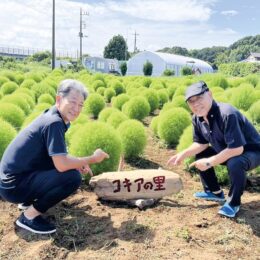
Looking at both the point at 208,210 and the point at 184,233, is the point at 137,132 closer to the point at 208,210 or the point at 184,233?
the point at 208,210

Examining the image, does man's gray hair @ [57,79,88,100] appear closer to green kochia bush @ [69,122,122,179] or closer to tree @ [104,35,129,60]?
green kochia bush @ [69,122,122,179]

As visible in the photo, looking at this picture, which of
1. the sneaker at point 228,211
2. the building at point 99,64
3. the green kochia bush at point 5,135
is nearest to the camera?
the sneaker at point 228,211

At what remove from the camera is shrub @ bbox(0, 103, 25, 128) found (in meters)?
7.58

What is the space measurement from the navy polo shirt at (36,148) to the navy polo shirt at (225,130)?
143 centimetres

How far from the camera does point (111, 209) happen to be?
429 centimetres

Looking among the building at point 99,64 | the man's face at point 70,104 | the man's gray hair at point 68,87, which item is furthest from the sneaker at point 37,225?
the building at point 99,64

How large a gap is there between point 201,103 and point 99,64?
153 ft

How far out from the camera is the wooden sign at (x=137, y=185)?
14.2 feet

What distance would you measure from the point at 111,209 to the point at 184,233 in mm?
920

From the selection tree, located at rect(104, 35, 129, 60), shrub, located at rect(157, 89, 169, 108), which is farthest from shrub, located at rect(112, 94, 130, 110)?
tree, located at rect(104, 35, 129, 60)

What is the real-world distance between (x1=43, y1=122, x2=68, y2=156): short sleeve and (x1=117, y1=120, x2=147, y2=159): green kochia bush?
10.2 feet

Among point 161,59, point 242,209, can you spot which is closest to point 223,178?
point 242,209

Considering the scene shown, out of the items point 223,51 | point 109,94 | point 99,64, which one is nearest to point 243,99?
point 109,94

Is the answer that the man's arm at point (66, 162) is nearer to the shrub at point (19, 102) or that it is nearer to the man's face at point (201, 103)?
the man's face at point (201, 103)
